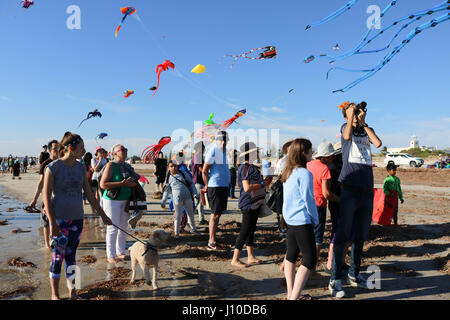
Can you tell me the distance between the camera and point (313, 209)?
3.05 meters

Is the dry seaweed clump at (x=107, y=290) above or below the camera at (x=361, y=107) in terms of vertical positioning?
below

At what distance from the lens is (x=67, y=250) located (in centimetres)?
329

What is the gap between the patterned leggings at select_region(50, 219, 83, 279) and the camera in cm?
321

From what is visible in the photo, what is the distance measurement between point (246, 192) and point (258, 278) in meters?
1.25

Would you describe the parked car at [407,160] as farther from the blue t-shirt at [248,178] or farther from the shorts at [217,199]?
the blue t-shirt at [248,178]

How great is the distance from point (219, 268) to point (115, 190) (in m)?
2.07

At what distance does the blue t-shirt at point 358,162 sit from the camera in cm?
355

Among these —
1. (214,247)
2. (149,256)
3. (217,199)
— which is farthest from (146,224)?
(149,256)

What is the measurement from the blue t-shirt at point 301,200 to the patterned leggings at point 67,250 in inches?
95.5

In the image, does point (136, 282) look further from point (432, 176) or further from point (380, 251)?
point (432, 176)

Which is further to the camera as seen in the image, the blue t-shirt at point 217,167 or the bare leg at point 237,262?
the blue t-shirt at point 217,167

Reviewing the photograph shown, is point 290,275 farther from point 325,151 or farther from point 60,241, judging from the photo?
point 60,241

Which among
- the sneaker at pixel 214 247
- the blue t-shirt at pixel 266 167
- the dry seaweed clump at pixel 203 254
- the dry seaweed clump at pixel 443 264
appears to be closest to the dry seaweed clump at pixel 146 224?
the dry seaweed clump at pixel 203 254
